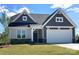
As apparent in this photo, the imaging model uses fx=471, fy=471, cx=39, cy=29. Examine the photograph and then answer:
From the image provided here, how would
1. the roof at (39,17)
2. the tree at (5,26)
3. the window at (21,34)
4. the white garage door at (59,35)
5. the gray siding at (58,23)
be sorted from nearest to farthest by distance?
the tree at (5,26) → the roof at (39,17) → the white garage door at (59,35) → the gray siding at (58,23) → the window at (21,34)

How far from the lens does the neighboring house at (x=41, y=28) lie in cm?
2309

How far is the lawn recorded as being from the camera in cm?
2180

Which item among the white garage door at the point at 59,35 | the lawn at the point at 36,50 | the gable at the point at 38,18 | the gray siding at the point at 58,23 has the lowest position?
the lawn at the point at 36,50

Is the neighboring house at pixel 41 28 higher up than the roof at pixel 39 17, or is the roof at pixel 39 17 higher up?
the roof at pixel 39 17

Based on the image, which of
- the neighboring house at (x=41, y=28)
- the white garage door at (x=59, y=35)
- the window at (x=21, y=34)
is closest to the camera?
the neighboring house at (x=41, y=28)

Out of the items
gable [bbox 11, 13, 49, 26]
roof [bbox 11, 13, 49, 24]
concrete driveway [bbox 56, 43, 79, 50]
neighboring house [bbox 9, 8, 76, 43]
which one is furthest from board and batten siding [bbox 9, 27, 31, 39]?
concrete driveway [bbox 56, 43, 79, 50]

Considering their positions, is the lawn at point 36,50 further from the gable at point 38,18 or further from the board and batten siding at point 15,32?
the gable at point 38,18

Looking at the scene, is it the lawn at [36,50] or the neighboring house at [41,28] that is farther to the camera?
the neighboring house at [41,28]

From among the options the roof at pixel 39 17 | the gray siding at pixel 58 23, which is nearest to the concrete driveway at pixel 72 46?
the gray siding at pixel 58 23

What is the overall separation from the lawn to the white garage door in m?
0.73

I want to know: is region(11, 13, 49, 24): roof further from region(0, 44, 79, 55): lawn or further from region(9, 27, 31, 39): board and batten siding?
region(0, 44, 79, 55): lawn

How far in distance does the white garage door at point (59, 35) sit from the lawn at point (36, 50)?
0.73 meters

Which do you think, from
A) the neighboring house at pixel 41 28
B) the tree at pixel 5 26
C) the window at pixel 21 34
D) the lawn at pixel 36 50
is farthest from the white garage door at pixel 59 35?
the tree at pixel 5 26

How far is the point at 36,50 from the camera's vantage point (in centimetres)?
2197
